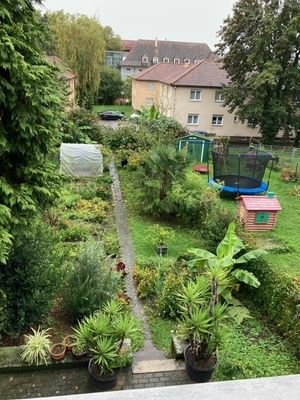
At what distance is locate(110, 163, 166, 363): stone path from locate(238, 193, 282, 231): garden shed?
4616 millimetres

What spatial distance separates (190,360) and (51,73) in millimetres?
5823

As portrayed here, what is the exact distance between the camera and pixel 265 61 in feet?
86.7

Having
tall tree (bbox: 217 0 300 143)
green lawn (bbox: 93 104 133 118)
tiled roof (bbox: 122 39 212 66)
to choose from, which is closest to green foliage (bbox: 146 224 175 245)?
tall tree (bbox: 217 0 300 143)

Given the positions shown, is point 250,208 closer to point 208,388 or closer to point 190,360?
point 190,360

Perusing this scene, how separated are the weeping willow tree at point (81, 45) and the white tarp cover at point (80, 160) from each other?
55.3 feet

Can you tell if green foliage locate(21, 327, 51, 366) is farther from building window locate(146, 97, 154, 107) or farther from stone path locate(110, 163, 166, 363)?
building window locate(146, 97, 154, 107)

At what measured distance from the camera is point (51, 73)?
6051 mm

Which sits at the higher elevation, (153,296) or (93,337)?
(93,337)

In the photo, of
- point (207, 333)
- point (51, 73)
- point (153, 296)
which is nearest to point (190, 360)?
point (207, 333)

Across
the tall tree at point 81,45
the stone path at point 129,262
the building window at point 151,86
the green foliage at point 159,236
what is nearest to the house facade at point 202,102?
the building window at point 151,86

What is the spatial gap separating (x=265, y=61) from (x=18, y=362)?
27.0 m

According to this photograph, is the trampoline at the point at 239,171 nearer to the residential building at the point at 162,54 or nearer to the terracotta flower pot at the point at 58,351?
the terracotta flower pot at the point at 58,351

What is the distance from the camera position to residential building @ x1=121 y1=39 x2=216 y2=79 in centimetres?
6178

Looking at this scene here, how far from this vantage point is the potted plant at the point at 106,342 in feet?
19.1
